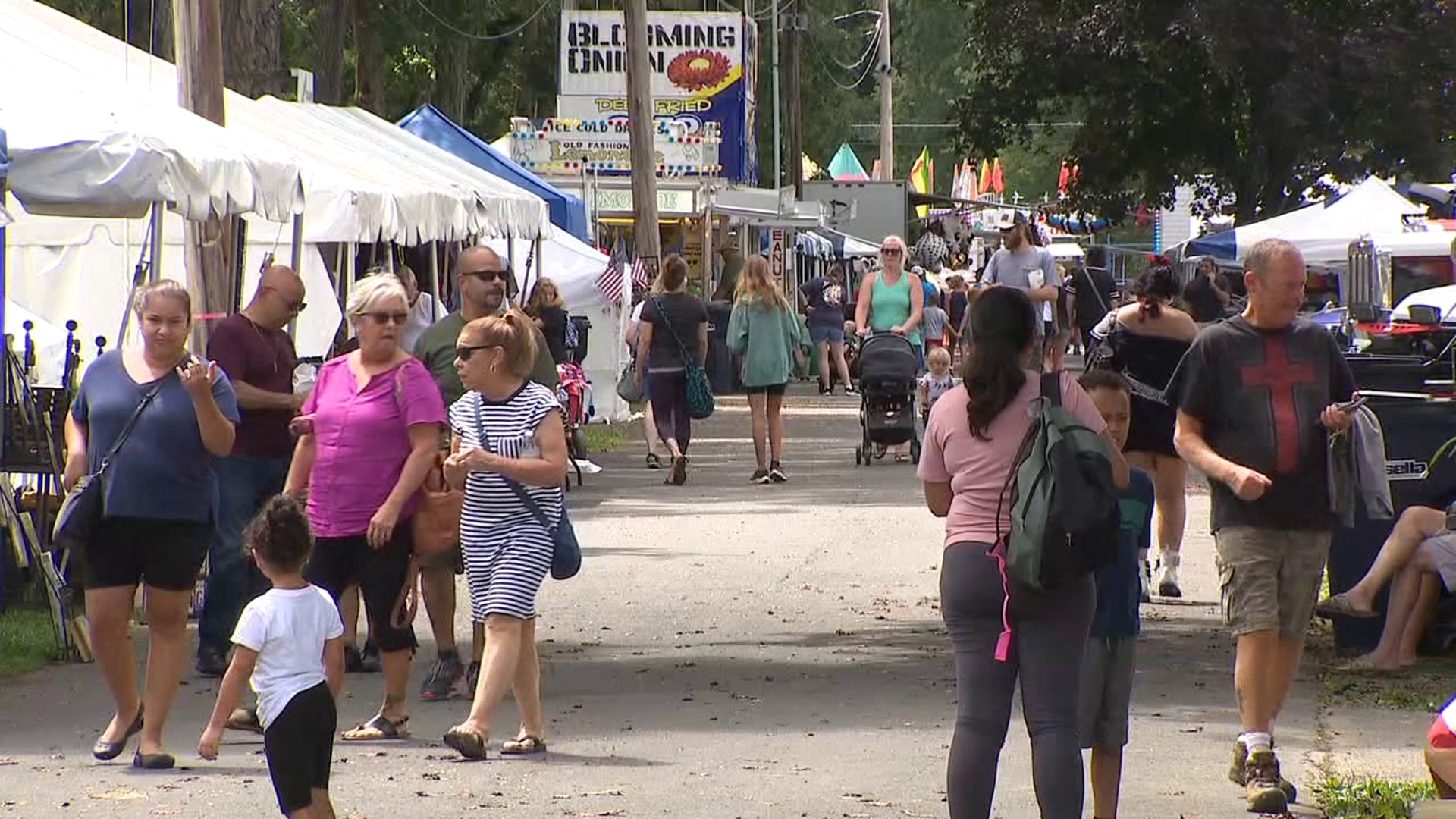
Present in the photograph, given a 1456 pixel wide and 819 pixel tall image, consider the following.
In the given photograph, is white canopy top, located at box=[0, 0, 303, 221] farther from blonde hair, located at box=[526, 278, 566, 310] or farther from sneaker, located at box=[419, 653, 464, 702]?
blonde hair, located at box=[526, 278, 566, 310]

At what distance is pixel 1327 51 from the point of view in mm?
10766

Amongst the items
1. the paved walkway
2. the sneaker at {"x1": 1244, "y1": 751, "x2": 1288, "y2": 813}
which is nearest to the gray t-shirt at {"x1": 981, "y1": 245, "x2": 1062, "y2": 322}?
the paved walkway

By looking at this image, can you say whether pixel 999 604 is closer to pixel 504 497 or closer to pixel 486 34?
pixel 504 497

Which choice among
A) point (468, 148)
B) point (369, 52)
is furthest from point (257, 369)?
point (369, 52)

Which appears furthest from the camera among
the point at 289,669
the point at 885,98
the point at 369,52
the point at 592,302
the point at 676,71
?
the point at 885,98

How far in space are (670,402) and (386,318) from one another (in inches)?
411

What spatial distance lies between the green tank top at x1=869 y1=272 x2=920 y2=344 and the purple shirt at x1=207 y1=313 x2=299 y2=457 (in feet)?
31.4

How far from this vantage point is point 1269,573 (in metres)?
7.44

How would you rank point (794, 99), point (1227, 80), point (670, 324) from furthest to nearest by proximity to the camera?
point (794, 99) → point (670, 324) → point (1227, 80)

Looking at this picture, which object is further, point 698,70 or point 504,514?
point 698,70

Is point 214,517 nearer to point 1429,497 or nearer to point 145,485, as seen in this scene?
point 145,485

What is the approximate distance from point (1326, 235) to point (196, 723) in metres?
26.4

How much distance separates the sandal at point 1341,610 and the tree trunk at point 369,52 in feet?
82.5

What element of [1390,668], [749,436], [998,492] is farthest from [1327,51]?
[749,436]
